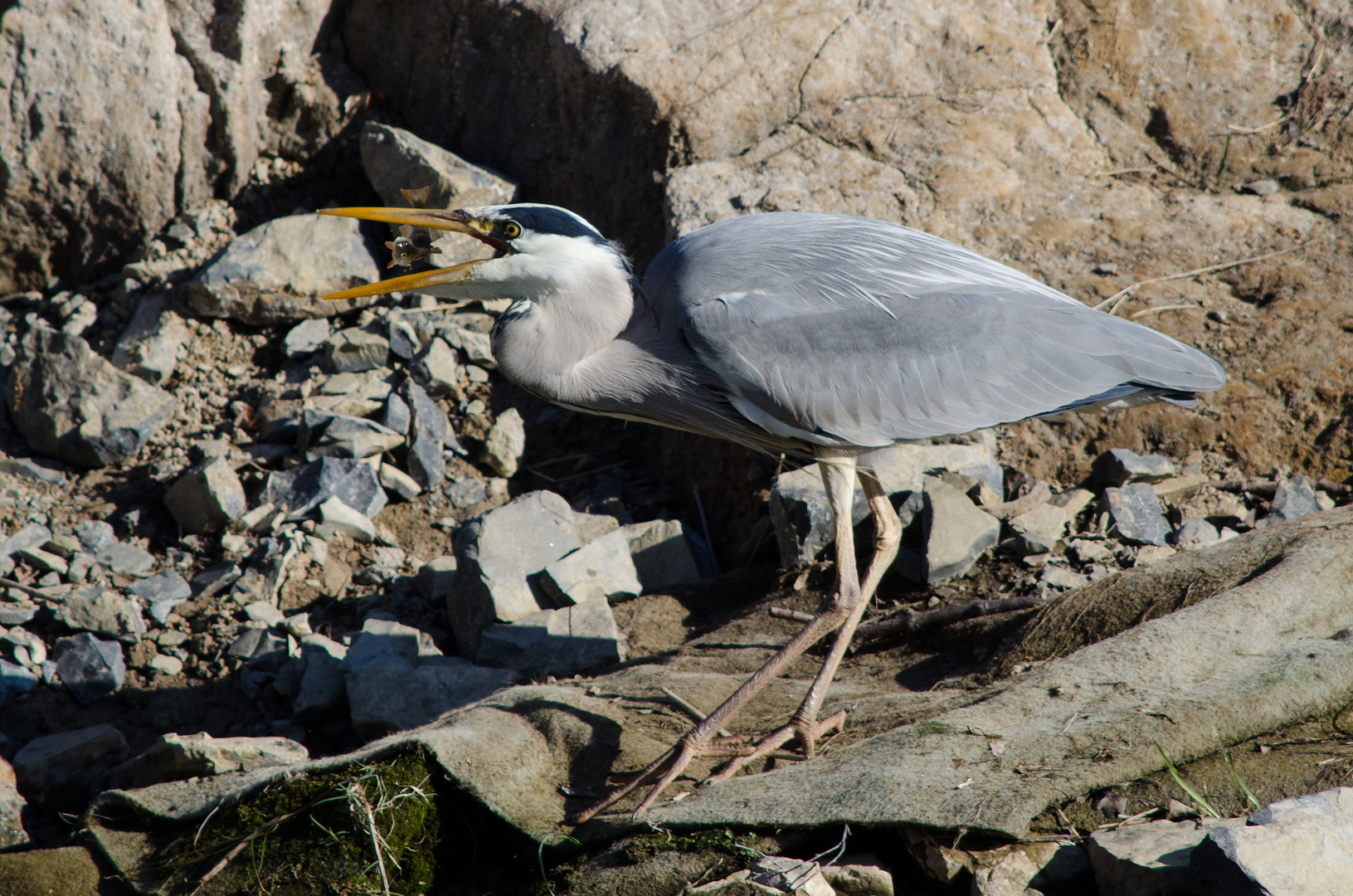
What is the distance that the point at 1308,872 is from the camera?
1.84m

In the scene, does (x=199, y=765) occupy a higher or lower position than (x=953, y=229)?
lower

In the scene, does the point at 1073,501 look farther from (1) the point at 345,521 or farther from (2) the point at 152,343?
(2) the point at 152,343

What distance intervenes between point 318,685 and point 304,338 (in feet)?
7.11

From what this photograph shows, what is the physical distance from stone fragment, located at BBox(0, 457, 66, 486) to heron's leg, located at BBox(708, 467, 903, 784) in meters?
3.67

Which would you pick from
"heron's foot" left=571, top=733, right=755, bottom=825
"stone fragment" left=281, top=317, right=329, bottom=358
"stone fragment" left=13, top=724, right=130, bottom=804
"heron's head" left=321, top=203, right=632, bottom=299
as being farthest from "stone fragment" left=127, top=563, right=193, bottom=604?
"heron's foot" left=571, top=733, right=755, bottom=825

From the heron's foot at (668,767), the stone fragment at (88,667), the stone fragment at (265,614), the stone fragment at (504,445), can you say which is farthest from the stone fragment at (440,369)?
the heron's foot at (668,767)

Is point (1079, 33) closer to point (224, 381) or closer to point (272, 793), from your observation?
point (224, 381)

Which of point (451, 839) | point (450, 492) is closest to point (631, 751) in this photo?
point (451, 839)

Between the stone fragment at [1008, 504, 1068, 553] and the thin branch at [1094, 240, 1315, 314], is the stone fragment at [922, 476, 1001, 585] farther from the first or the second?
the thin branch at [1094, 240, 1315, 314]

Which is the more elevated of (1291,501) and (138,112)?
(138,112)

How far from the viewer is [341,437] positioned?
15.3 ft

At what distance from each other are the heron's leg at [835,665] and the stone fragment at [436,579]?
5.87 ft

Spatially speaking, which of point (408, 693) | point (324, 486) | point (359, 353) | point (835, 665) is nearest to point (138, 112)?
point (359, 353)

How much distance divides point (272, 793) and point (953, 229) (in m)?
3.54
